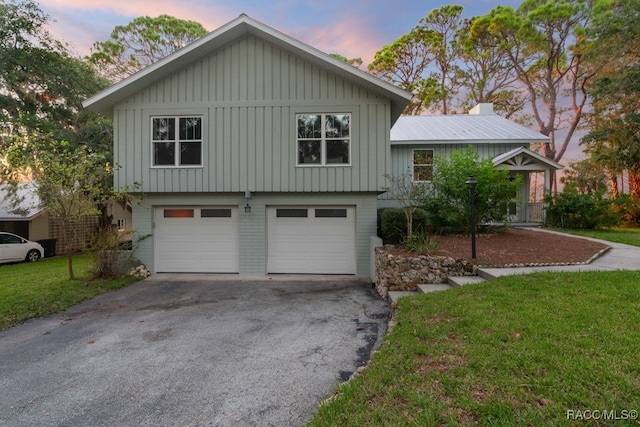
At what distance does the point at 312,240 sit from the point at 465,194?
452cm

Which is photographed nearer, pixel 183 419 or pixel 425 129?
pixel 183 419

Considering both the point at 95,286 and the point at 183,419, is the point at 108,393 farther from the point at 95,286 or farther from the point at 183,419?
the point at 95,286

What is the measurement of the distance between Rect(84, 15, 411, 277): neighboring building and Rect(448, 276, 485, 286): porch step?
2.93 meters

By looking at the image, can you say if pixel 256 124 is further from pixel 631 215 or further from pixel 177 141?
pixel 631 215

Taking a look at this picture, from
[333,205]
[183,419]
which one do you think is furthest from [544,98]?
[183,419]

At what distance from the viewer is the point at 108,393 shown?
3.07 m

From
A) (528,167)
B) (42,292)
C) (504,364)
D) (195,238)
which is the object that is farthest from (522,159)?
(42,292)

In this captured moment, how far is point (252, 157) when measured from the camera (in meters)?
8.89

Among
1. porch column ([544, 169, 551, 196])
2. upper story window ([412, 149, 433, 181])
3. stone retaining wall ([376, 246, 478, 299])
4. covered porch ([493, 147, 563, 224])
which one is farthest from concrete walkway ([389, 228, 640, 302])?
upper story window ([412, 149, 433, 181])

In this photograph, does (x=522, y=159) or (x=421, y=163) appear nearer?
(x=522, y=159)

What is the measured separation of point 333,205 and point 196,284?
436 cm

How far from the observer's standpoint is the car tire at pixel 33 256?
13594 millimetres

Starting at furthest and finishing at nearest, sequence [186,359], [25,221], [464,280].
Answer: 1. [25,221]
2. [464,280]
3. [186,359]

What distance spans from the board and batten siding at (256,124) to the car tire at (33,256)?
8.92 meters
